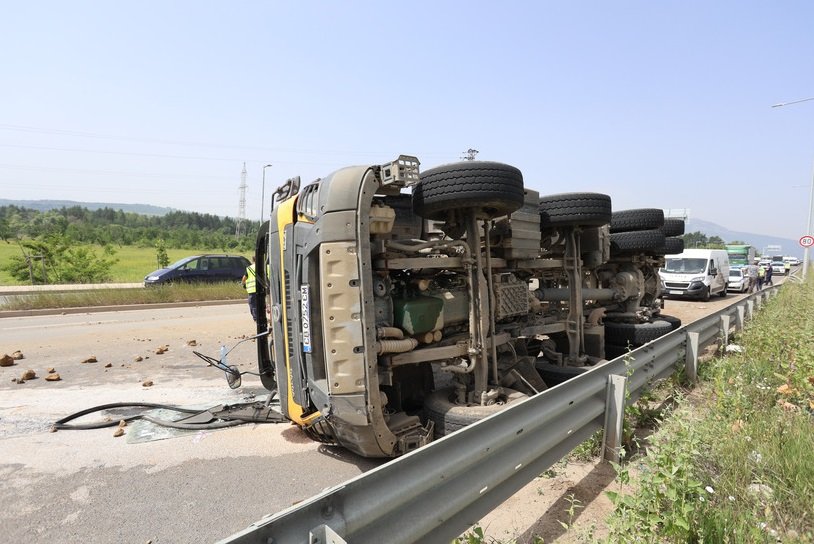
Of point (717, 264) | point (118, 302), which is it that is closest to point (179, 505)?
point (118, 302)

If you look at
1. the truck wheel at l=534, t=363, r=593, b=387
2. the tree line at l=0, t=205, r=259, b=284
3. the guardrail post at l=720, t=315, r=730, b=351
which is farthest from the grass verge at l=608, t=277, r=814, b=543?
the tree line at l=0, t=205, r=259, b=284

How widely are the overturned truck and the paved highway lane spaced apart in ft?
1.54

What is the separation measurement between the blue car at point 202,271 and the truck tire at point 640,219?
13476 millimetres

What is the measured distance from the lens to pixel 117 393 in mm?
5816

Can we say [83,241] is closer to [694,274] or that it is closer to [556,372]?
[694,274]

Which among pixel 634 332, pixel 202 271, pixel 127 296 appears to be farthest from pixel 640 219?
pixel 202 271

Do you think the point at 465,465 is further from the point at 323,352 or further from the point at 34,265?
the point at 34,265

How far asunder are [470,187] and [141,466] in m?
3.41

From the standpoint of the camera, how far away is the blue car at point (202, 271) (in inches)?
684

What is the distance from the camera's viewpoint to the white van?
685 inches

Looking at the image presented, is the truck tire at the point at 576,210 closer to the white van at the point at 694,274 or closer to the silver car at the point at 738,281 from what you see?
the white van at the point at 694,274

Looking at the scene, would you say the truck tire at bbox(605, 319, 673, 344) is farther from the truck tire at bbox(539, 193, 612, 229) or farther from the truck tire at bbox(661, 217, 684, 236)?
the truck tire at bbox(661, 217, 684, 236)

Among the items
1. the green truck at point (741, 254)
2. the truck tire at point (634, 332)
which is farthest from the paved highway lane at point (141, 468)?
the green truck at point (741, 254)

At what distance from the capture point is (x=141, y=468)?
12.2ft
